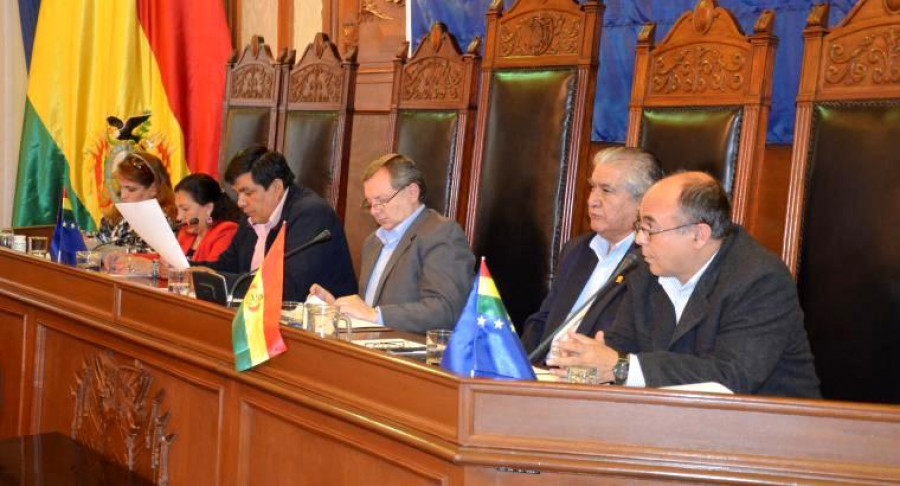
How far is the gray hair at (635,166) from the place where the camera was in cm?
262

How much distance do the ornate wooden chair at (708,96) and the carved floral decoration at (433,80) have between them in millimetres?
826

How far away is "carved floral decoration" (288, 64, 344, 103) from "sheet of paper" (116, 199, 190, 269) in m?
1.49

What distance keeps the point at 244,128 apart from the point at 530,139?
1.74 meters

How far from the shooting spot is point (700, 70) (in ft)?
10.2

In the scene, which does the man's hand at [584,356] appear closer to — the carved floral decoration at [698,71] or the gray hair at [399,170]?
the gray hair at [399,170]

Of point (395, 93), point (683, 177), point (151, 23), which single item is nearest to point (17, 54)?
point (151, 23)

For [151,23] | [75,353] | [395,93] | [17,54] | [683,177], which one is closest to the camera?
[683,177]

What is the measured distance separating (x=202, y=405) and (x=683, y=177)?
4.02 ft

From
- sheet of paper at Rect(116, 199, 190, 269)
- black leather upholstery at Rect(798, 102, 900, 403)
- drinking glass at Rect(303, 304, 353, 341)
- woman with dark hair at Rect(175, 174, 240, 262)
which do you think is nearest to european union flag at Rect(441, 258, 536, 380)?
drinking glass at Rect(303, 304, 353, 341)

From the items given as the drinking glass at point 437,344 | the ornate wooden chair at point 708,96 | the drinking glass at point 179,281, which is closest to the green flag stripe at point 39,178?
the drinking glass at point 179,281

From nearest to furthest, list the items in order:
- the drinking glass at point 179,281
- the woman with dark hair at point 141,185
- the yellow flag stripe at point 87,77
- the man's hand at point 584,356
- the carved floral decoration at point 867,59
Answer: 1. the man's hand at point 584,356
2. the carved floral decoration at point 867,59
3. the drinking glass at point 179,281
4. the woman with dark hair at point 141,185
5. the yellow flag stripe at point 87,77

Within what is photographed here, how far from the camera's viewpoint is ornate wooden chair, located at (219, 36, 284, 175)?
469cm

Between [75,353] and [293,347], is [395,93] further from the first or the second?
[293,347]

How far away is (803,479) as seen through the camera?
1.58 metres
